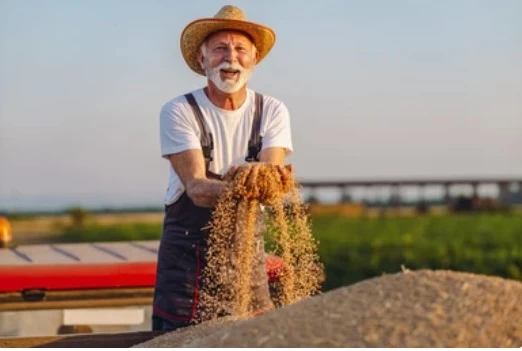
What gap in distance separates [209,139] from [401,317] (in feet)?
4.54

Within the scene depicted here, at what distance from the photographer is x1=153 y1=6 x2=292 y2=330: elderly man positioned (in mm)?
4133

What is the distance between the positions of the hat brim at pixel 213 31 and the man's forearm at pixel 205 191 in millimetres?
580

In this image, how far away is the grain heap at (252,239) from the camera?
3871 millimetres

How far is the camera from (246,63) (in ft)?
13.8

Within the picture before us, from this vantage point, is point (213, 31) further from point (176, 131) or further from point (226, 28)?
point (176, 131)

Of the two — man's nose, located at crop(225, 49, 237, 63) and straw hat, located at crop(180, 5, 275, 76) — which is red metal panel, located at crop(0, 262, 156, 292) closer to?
straw hat, located at crop(180, 5, 275, 76)

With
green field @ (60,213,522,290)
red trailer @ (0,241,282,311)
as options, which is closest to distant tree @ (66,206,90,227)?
green field @ (60,213,522,290)

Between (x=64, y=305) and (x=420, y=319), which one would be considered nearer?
(x=420, y=319)

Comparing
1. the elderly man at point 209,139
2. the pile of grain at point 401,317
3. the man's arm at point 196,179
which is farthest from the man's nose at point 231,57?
the pile of grain at point 401,317

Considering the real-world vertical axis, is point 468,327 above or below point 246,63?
below

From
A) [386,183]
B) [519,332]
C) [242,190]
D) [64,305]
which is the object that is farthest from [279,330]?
[386,183]

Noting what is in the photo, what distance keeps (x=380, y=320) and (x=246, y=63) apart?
150 cm

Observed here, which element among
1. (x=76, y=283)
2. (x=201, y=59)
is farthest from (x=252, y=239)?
(x=76, y=283)

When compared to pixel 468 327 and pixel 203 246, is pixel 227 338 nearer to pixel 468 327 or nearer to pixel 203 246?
pixel 468 327
